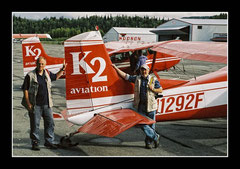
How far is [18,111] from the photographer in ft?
26.8

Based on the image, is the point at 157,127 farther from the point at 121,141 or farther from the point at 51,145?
the point at 51,145

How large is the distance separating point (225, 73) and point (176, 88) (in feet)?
4.67

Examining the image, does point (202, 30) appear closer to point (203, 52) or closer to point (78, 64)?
point (203, 52)

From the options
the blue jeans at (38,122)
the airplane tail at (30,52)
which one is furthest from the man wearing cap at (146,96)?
the airplane tail at (30,52)

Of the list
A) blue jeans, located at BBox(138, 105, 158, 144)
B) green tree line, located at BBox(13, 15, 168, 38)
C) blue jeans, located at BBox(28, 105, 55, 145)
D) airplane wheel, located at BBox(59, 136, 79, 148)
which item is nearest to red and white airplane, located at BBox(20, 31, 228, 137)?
blue jeans, located at BBox(138, 105, 158, 144)

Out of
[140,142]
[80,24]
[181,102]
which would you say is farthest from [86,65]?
[80,24]

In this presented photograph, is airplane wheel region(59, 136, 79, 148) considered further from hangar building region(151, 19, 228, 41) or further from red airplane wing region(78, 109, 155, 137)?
hangar building region(151, 19, 228, 41)

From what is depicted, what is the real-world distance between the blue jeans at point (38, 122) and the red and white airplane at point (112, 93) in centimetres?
36

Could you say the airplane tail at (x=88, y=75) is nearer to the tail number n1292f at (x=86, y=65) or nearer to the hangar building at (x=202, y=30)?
the tail number n1292f at (x=86, y=65)

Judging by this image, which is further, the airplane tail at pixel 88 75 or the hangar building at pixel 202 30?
the hangar building at pixel 202 30

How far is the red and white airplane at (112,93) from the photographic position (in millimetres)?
4738

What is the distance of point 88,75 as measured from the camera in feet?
16.7

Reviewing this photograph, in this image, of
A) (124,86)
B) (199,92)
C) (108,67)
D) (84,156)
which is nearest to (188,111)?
(199,92)

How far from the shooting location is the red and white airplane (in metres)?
4.74
